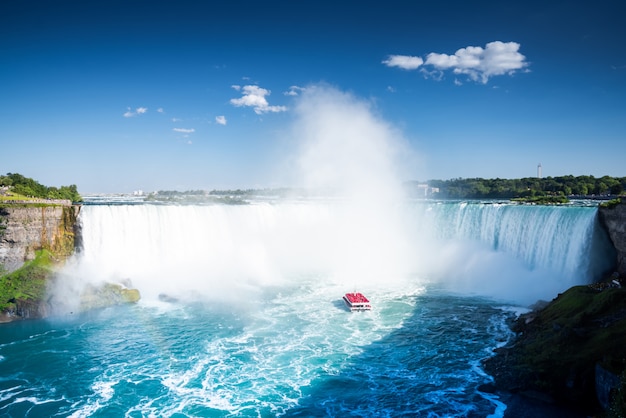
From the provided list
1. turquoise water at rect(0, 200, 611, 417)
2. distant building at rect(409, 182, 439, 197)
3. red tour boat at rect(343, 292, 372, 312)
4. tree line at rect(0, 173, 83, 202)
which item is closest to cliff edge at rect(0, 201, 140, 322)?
turquoise water at rect(0, 200, 611, 417)

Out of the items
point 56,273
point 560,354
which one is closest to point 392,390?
point 560,354

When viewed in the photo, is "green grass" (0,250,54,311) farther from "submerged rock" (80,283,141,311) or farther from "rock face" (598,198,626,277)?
"rock face" (598,198,626,277)

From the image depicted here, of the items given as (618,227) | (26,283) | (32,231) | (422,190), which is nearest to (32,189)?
(32,231)

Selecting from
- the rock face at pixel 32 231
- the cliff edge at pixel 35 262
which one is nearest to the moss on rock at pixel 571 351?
the cliff edge at pixel 35 262

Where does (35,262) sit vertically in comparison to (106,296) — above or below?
above

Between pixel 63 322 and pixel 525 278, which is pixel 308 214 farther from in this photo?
pixel 63 322

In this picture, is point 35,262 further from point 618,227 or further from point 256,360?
point 618,227
